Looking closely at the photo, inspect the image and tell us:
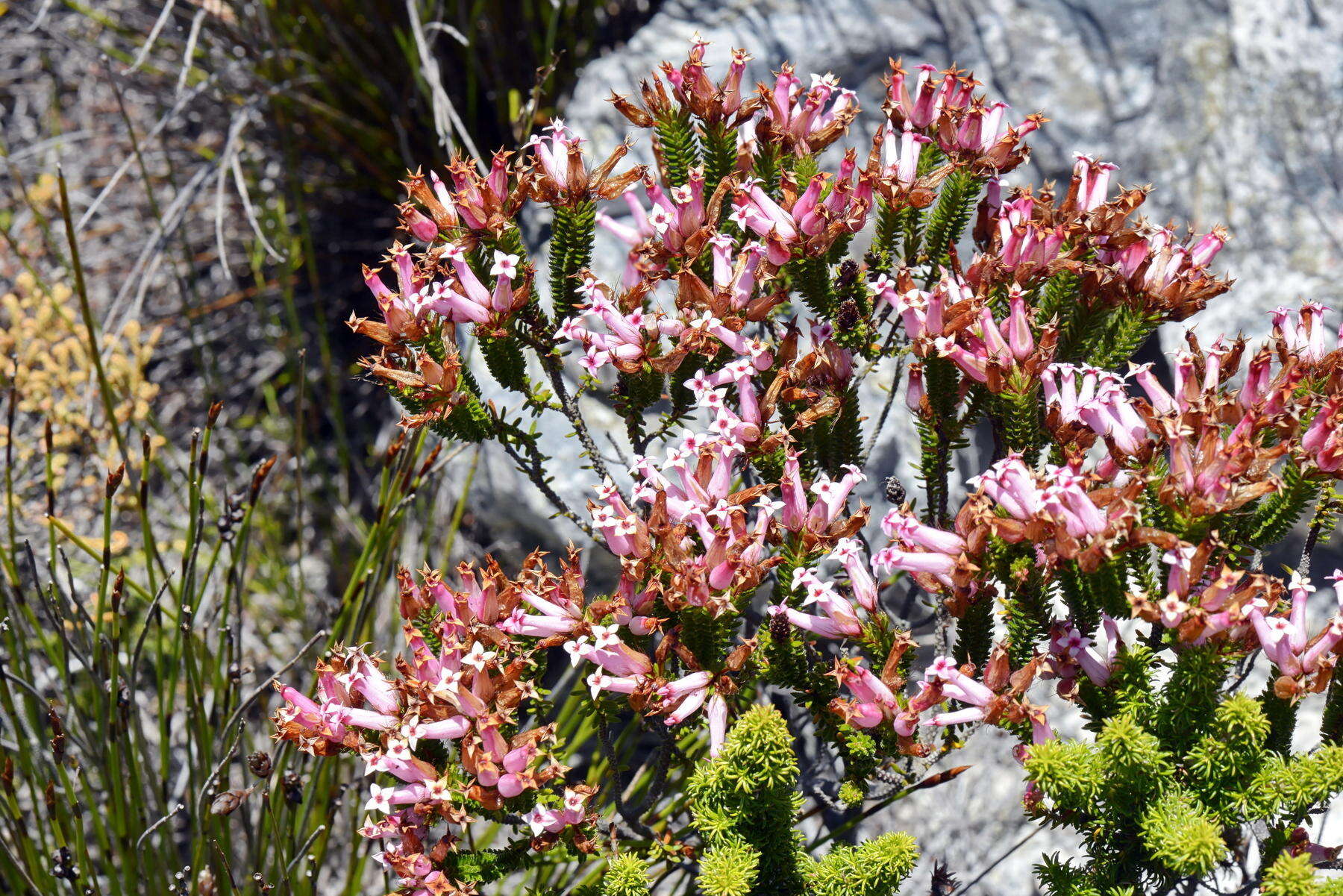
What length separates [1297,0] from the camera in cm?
396

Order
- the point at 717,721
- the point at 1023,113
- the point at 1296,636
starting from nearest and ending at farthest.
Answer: the point at 1296,636 → the point at 717,721 → the point at 1023,113

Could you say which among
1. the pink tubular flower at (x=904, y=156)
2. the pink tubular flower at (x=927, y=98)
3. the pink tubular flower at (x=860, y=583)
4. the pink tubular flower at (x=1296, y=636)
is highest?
the pink tubular flower at (x=927, y=98)

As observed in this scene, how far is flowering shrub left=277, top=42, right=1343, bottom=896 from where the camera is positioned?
178 cm

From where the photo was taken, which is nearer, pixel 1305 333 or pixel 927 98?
pixel 1305 333

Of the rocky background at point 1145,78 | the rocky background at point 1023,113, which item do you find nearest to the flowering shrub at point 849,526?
the rocky background at point 1023,113

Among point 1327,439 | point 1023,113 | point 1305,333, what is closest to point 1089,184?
point 1305,333

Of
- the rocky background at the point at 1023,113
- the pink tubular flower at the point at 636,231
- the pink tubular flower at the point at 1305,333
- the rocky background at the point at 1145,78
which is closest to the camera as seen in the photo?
the pink tubular flower at the point at 1305,333

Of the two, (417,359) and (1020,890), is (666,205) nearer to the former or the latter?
(417,359)

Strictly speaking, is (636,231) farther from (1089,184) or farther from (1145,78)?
(1145,78)

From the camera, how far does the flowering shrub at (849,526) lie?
1.78 m

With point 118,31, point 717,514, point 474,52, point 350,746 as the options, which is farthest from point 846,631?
point 118,31

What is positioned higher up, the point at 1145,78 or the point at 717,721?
the point at 1145,78

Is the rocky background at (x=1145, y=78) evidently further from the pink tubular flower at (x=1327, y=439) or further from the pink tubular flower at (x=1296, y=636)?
the pink tubular flower at (x=1296, y=636)

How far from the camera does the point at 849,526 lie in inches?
81.7
